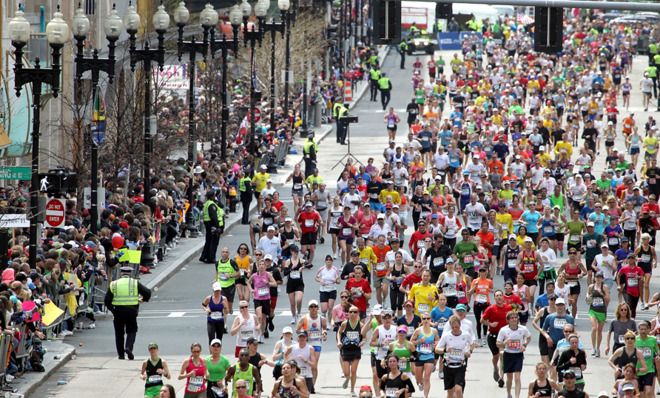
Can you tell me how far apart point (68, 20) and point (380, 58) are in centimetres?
4806

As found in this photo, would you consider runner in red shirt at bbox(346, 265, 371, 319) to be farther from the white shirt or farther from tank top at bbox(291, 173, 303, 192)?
tank top at bbox(291, 173, 303, 192)

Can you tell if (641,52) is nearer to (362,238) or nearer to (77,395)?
(362,238)

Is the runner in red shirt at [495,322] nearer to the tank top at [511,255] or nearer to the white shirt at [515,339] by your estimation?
the white shirt at [515,339]

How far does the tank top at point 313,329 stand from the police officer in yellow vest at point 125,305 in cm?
279

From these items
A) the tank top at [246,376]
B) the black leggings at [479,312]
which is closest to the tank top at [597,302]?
the black leggings at [479,312]

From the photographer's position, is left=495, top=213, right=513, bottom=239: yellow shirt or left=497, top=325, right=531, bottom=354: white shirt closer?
left=497, top=325, right=531, bottom=354: white shirt

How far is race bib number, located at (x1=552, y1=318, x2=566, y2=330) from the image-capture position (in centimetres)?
2641

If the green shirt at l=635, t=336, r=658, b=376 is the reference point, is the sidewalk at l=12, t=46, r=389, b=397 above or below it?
below

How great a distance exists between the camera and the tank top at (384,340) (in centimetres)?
2534

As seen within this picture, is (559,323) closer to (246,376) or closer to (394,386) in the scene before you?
(394,386)

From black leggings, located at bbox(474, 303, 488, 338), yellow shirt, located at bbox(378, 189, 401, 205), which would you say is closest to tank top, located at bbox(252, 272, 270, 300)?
black leggings, located at bbox(474, 303, 488, 338)

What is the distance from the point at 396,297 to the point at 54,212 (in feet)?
17.9

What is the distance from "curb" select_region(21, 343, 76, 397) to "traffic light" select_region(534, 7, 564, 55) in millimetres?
8607

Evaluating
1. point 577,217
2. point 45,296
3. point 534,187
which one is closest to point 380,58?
point 534,187
